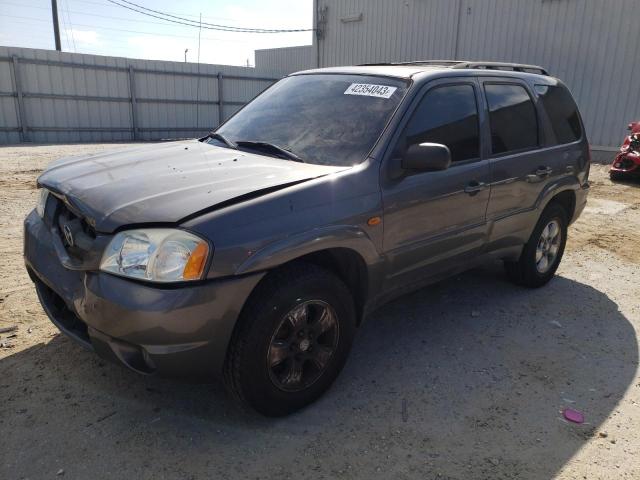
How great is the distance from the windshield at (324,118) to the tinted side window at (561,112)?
6.23ft

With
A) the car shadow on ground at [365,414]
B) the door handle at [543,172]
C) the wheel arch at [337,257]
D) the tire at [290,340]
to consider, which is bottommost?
the car shadow on ground at [365,414]

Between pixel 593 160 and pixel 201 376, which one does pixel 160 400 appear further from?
pixel 593 160

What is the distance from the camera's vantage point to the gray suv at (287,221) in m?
2.24

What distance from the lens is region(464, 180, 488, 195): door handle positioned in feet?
11.4

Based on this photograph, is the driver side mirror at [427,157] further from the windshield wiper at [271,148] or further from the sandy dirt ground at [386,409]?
the sandy dirt ground at [386,409]

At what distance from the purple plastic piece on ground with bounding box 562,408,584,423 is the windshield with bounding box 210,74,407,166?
1.85 metres

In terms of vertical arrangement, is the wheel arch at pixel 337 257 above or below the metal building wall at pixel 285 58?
below

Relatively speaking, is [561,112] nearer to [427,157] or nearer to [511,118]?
[511,118]

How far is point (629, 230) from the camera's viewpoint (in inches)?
275

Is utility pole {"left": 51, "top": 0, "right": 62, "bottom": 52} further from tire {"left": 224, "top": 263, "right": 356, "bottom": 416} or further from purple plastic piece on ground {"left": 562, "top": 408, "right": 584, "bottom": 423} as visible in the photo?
purple plastic piece on ground {"left": 562, "top": 408, "right": 584, "bottom": 423}

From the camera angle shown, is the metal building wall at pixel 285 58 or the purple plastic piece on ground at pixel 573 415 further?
the metal building wall at pixel 285 58

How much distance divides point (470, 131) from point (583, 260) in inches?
116

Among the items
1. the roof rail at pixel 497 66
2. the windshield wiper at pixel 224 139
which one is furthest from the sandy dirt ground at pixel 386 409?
the roof rail at pixel 497 66

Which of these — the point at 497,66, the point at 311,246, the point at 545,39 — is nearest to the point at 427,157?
the point at 311,246
